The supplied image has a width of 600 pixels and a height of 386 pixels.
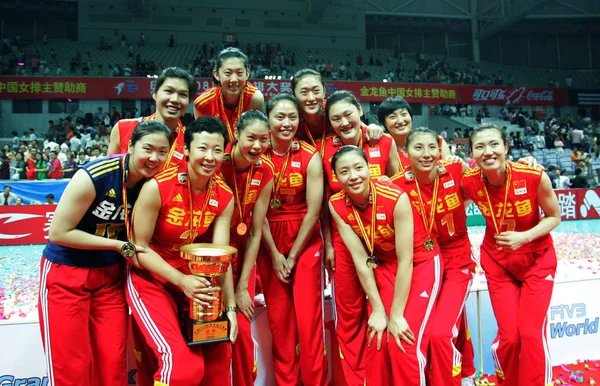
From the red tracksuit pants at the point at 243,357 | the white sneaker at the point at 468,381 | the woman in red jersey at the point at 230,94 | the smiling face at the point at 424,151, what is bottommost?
the white sneaker at the point at 468,381

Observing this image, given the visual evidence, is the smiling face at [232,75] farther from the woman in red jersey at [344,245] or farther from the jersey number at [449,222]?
the jersey number at [449,222]

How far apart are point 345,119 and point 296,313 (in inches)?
58.4

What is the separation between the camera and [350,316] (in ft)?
10.1

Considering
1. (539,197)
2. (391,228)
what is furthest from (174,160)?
(539,197)

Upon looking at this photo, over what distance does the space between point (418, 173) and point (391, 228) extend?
1.66 ft

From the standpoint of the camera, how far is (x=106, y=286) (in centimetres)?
266

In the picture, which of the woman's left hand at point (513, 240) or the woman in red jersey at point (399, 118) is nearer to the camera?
the woman's left hand at point (513, 240)

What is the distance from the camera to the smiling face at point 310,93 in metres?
3.31

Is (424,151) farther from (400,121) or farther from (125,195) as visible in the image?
(125,195)

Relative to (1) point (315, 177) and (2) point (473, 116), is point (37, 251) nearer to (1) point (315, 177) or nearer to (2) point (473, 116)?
(1) point (315, 177)

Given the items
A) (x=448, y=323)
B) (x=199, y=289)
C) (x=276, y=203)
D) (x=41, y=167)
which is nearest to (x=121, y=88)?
(x=41, y=167)

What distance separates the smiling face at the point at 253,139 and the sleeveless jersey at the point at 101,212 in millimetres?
739

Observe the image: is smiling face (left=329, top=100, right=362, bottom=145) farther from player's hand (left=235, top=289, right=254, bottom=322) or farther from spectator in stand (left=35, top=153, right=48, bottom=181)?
spectator in stand (left=35, top=153, right=48, bottom=181)

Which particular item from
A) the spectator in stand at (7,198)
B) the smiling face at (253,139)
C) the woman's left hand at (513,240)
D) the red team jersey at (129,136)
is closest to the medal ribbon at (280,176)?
the smiling face at (253,139)
